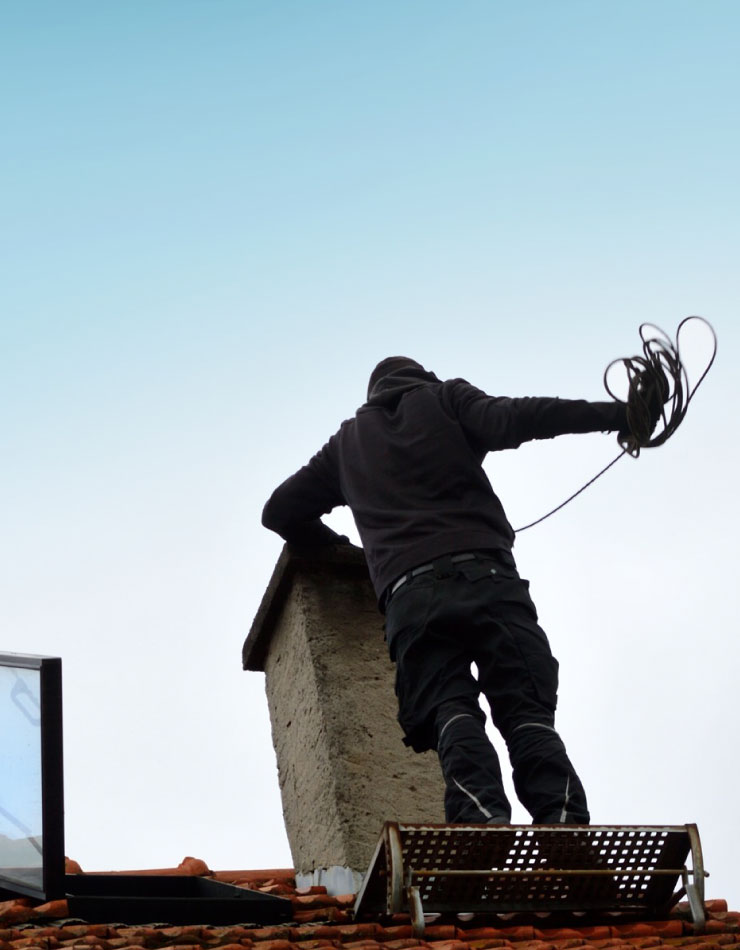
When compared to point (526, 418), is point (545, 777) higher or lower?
lower

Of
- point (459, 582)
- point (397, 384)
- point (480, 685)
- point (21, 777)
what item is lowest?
point (21, 777)

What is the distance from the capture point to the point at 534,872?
3.90 m

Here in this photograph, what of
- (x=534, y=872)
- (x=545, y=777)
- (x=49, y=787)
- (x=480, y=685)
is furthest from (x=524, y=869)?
(x=49, y=787)

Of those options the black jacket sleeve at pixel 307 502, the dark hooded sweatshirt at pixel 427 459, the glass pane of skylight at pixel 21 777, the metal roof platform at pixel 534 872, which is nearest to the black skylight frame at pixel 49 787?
the glass pane of skylight at pixel 21 777

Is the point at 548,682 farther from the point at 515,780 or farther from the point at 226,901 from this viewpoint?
the point at 226,901

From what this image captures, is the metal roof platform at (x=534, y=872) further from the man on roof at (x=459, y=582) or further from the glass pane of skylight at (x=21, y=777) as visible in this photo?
the glass pane of skylight at (x=21, y=777)

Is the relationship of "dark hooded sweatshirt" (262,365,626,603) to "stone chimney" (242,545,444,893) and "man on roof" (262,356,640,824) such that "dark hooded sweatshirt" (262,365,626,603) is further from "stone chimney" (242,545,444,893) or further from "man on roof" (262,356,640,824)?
"stone chimney" (242,545,444,893)

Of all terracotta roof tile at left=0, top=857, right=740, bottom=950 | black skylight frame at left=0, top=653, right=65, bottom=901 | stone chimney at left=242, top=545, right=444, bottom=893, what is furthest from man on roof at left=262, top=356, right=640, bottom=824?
black skylight frame at left=0, top=653, right=65, bottom=901

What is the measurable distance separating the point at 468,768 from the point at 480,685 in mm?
387

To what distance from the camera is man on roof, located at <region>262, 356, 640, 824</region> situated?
4.22 meters

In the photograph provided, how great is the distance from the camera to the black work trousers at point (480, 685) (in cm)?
416

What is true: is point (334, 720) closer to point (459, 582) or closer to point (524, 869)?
point (459, 582)

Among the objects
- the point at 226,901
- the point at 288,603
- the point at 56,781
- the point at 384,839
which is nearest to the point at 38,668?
the point at 56,781

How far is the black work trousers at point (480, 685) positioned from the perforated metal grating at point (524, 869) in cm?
18
